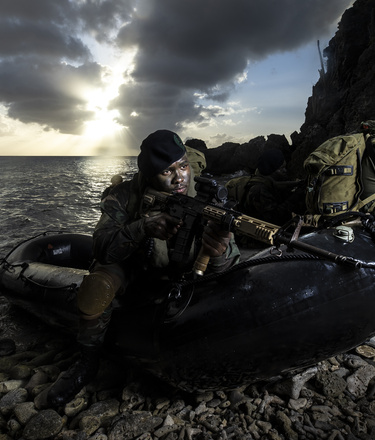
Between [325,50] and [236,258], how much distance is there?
52115 millimetres

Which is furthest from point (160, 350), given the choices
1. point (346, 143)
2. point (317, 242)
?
point (346, 143)

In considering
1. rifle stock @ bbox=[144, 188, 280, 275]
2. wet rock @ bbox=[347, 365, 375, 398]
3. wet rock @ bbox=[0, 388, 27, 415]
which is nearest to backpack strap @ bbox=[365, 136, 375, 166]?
wet rock @ bbox=[347, 365, 375, 398]

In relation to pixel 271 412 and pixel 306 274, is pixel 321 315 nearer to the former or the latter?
pixel 306 274

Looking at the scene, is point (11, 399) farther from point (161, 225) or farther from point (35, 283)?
point (161, 225)

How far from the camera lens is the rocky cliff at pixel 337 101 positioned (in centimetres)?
2480

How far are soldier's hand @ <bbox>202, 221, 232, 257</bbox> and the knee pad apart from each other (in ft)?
2.97

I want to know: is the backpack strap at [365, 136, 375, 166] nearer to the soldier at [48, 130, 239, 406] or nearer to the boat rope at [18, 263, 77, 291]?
the soldier at [48, 130, 239, 406]

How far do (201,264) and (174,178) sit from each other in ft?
2.81

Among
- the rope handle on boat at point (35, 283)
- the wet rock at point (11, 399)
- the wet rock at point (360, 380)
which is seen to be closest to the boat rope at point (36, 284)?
the rope handle on boat at point (35, 283)

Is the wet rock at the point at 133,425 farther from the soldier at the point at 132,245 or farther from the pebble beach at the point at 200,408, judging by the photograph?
the soldier at the point at 132,245

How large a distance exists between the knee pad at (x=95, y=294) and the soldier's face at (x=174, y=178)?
37.3 inches

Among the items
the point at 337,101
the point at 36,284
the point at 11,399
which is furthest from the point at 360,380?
the point at 337,101

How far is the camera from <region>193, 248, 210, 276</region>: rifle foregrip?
7.98 ft

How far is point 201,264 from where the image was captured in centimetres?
245
